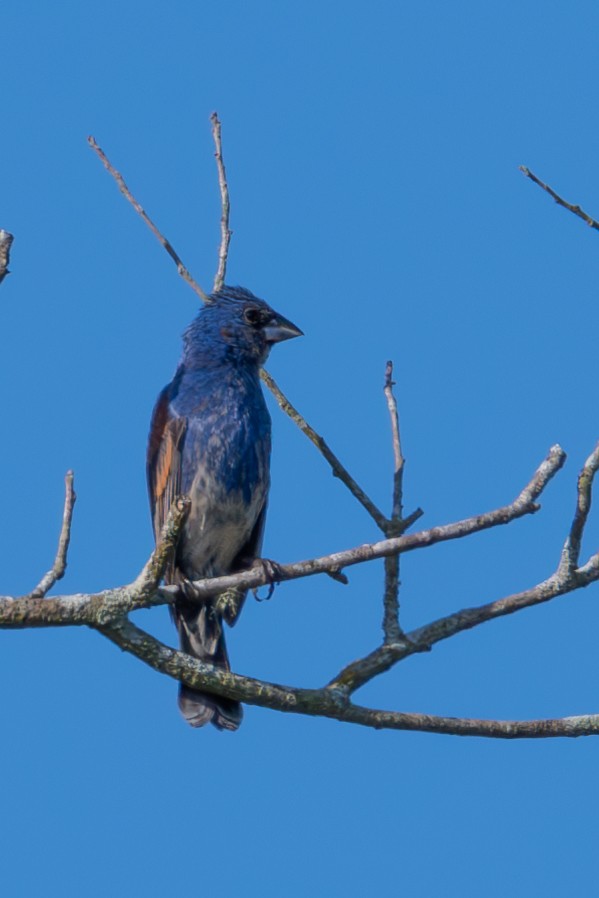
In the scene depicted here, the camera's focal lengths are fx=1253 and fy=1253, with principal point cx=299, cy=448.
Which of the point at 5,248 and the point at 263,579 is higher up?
the point at 5,248

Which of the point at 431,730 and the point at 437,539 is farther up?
the point at 437,539

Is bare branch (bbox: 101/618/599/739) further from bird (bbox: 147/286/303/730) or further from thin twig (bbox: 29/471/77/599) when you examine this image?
bird (bbox: 147/286/303/730)

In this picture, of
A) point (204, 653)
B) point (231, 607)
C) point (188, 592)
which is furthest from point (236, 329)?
point (188, 592)

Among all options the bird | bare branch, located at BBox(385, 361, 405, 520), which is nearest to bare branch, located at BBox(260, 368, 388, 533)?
bare branch, located at BBox(385, 361, 405, 520)

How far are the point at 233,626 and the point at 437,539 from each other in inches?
90.6

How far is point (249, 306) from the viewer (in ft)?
22.5

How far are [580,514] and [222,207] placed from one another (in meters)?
2.11

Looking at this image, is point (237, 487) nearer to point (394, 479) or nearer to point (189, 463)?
point (189, 463)

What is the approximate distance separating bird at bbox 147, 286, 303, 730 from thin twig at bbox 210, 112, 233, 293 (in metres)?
0.73

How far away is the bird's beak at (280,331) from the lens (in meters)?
6.86

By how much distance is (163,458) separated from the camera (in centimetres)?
634

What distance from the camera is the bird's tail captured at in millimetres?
5652

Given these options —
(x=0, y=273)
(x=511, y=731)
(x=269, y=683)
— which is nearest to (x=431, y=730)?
(x=511, y=731)

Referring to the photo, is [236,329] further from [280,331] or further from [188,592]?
[188,592]
